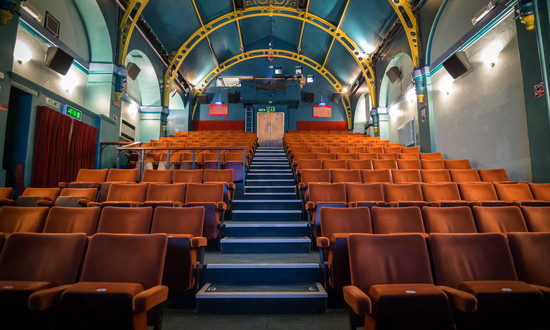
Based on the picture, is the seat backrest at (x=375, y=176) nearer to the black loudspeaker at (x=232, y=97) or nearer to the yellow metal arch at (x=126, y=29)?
the yellow metal arch at (x=126, y=29)

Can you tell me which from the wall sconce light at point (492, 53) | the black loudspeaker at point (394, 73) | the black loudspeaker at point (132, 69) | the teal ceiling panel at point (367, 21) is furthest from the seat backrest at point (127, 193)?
the teal ceiling panel at point (367, 21)

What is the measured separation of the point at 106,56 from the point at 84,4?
3.01 ft

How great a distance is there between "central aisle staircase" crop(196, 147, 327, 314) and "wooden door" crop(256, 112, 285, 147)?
7887 millimetres

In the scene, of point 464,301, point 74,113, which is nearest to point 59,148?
point 74,113

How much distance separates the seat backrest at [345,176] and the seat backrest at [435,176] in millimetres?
788

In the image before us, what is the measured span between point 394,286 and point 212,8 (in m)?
9.02

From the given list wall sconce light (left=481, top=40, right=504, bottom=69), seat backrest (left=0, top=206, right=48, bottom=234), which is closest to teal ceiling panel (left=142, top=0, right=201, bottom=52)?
seat backrest (left=0, top=206, right=48, bottom=234)

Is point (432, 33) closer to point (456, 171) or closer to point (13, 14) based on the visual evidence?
point (456, 171)

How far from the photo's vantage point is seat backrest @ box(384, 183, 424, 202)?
105 inches

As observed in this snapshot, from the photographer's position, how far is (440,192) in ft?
9.02

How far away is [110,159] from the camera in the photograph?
564 cm

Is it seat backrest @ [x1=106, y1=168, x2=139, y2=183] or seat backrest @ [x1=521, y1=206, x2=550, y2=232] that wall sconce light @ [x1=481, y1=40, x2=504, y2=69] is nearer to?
seat backrest @ [x1=521, y1=206, x2=550, y2=232]

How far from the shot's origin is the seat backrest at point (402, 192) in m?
2.67

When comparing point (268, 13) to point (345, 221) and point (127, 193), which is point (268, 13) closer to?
point (127, 193)
